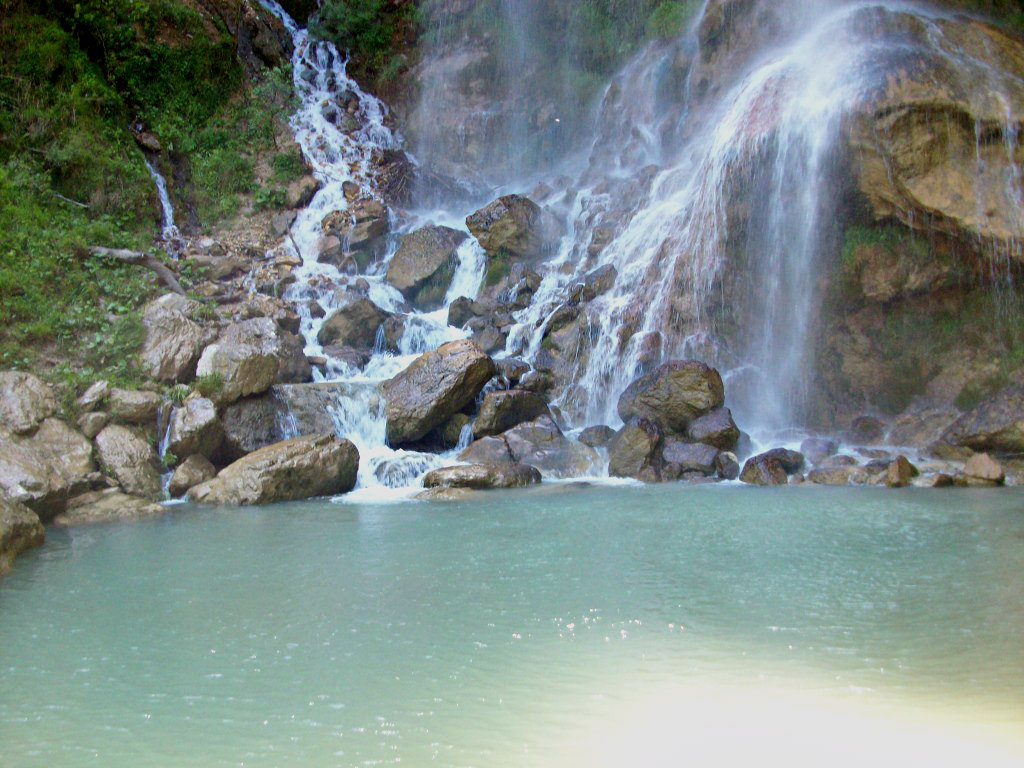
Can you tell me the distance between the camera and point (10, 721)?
12.3ft

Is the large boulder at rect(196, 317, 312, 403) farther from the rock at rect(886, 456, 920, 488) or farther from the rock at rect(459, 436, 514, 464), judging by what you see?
the rock at rect(886, 456, 920, 488)

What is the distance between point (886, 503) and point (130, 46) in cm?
2030

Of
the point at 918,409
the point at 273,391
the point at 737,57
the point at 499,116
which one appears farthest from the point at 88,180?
the point at 918,409

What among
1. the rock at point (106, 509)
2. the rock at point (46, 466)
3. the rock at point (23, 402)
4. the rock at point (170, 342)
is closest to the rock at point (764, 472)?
the rock at point (106, 509)

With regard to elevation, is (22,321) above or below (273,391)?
above

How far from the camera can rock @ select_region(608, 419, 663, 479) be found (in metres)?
12.1

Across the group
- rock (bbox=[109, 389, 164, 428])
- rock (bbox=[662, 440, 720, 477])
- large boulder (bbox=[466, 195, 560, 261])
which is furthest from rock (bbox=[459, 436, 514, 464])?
large boulder (bbox=[466, 195, 560, 261])

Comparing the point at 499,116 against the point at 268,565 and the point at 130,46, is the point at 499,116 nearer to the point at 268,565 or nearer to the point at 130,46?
the point at 130,46

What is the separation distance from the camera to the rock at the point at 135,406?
10.9 meters

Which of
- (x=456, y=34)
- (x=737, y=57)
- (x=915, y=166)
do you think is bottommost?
(x=915, y=166)

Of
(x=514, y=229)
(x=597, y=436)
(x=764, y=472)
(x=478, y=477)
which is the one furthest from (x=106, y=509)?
(x=514, y=229)

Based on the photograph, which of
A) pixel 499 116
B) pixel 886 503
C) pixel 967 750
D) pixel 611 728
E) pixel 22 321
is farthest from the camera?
pixel 499 116

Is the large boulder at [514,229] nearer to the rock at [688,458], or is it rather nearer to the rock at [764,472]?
the rock at [688,458]

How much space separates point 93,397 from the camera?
423 inches
